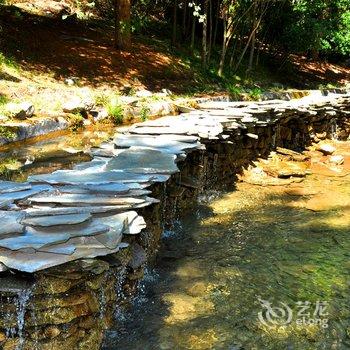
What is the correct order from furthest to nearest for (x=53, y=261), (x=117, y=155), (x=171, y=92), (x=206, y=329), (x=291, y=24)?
(x=291, y=24), (x=171, y=92), (x=117, y=155), (x=206, y=329), (x=53, y=261)

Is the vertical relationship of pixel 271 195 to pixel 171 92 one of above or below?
below

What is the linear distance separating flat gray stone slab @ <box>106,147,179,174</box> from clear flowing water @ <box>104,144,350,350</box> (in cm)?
101

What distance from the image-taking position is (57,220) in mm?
3119

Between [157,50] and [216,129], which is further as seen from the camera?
[157,50]

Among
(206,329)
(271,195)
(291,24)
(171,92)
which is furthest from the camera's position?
(291,24)

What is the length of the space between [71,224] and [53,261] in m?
0.43

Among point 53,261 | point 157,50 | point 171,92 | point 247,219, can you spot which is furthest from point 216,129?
point 157,50

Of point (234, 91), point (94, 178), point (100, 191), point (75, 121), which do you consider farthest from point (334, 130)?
point (100, 191)

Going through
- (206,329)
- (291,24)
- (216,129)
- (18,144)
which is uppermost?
(291,24)

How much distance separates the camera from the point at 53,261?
106 inches

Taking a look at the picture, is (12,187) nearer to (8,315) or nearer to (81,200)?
(81,200)

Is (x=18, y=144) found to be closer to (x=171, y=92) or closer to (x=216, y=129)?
(x=216, y=129)

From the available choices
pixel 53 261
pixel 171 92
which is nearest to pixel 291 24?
pixel 171 92

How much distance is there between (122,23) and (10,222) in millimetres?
11521
